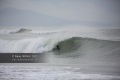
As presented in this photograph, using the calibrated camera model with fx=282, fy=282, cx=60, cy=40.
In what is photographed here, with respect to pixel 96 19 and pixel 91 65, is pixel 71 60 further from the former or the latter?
pixel 96 19

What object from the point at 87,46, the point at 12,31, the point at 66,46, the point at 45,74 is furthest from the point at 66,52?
the point at 12,31

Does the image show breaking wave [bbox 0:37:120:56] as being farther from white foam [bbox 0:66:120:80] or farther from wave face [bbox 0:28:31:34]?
white foam [bbox 0:66:120:80]

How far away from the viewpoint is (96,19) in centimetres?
499

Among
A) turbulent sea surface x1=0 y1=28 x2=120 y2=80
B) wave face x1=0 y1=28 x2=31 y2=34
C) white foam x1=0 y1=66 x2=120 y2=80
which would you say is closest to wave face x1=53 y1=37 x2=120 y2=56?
turbulent sea surface x1=0 y1=28 x2=120 y2=80

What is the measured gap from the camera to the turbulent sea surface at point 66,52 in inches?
192

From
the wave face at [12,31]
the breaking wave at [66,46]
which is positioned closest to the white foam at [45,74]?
the breaking wave at [66,46]

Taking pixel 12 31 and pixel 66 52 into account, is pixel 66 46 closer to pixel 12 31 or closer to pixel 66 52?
pixel 66 52

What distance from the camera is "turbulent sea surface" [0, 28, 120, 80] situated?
192 inches

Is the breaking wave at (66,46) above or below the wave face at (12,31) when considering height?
below

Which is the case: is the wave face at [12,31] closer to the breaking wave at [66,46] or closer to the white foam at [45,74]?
the breaking wave at [66,46]

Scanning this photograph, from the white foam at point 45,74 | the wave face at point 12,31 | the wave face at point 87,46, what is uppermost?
the wave face at point 12,31

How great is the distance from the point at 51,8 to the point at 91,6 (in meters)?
0.71

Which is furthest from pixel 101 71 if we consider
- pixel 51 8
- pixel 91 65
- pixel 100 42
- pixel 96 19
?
pixel 51 8

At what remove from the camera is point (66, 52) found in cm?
498
